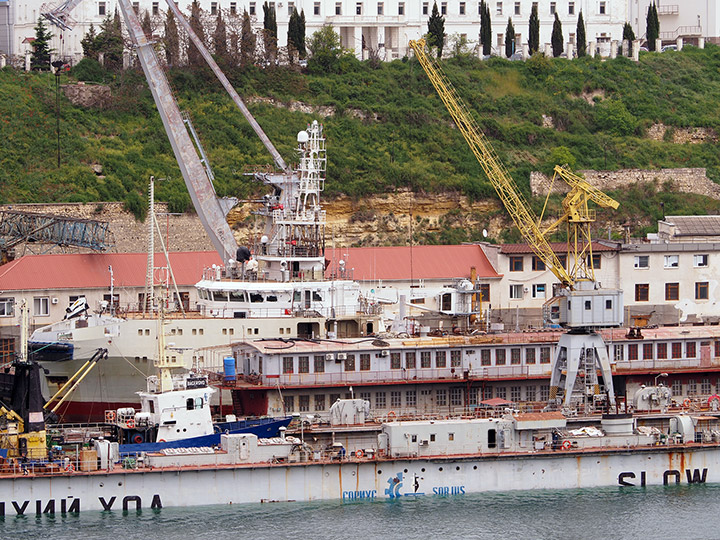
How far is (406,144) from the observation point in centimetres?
9531

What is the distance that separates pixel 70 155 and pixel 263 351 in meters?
36.9

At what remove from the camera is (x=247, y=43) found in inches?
3903

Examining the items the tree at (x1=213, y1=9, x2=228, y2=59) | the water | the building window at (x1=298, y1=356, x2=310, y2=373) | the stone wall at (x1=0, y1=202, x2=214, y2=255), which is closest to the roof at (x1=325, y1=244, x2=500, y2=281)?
the stone wall at (x1=0, y1=202, x2=214, y2=255)

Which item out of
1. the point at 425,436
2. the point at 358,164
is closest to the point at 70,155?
the point at 358,164

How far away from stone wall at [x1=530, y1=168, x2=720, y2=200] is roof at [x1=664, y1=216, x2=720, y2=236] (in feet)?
61.0

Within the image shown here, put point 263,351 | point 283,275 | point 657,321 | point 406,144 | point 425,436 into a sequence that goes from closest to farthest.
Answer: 1. point 425,436
2. point 263,351
3. point 283,275
4. point 657,321
5. point 406,144

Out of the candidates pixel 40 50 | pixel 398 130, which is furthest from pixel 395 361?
pixel 40 50

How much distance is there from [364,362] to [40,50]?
5082cm

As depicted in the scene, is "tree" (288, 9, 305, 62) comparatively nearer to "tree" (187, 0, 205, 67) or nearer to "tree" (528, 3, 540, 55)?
"tree" (187, 0, 205, 67)

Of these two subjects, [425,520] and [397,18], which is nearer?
[425,520]

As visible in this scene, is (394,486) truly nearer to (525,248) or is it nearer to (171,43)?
(525,248)

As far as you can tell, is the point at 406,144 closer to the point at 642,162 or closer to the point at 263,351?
the point at 642,162

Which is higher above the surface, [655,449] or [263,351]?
[263,351]

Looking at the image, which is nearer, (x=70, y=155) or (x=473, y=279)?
(x=473, y=279)
